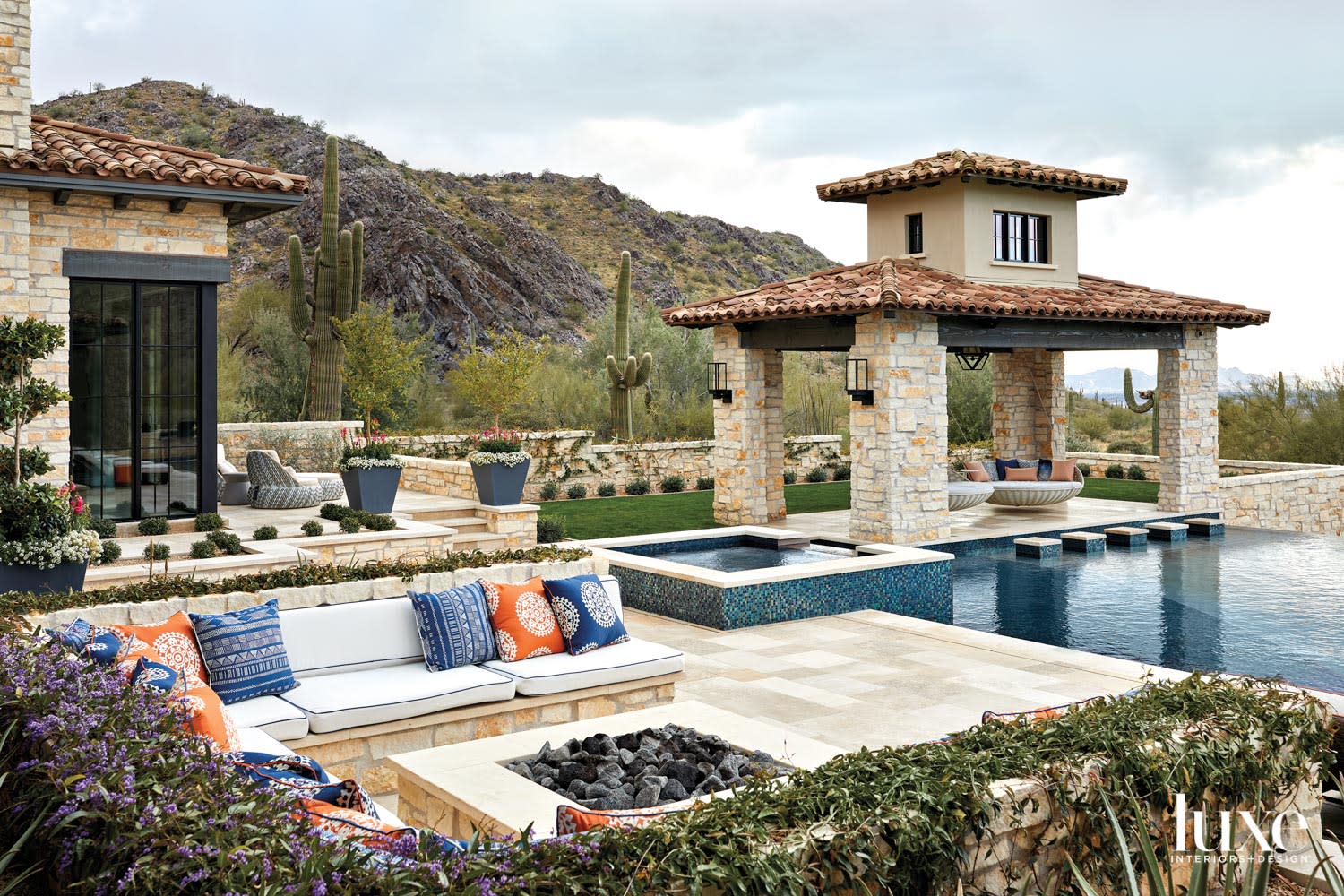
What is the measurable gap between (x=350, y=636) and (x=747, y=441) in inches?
450

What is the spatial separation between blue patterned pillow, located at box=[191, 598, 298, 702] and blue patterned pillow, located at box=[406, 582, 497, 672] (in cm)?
78

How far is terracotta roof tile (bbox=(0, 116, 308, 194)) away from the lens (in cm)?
1046

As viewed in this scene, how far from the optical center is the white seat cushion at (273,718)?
5.21m

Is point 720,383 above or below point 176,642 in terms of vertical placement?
above

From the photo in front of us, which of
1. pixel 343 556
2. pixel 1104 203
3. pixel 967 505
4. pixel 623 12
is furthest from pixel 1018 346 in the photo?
pixel 623 12

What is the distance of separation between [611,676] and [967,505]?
11.7 metres

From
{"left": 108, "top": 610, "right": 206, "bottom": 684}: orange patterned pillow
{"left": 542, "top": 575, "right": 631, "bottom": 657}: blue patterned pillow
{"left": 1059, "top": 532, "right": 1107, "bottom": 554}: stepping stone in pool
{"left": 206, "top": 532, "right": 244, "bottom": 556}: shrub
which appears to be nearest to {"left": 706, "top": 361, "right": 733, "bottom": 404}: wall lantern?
{"left": 1059, "top": 532, "right": 1107, "bottom": 554}: stepping stone in pool

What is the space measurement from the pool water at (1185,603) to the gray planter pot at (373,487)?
22.2 ft

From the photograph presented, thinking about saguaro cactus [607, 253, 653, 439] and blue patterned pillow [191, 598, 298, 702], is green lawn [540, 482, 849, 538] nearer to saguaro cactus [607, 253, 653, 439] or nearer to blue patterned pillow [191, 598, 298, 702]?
saguaro cactus [607, 253, 653, 439]

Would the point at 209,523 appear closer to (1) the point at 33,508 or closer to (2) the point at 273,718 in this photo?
(1) the point at 33,508

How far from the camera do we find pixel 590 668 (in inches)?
250

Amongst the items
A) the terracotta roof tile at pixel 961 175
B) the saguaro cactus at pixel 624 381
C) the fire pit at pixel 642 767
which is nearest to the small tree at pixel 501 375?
the saguaro cactus at pixel 624 381

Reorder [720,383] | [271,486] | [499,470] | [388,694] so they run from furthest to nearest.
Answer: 1. [720,383]
2. [499,470]
3. [271,486]
4. [388,694]

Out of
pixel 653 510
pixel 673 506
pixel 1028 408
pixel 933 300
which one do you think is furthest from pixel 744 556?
pixel 1028 408
